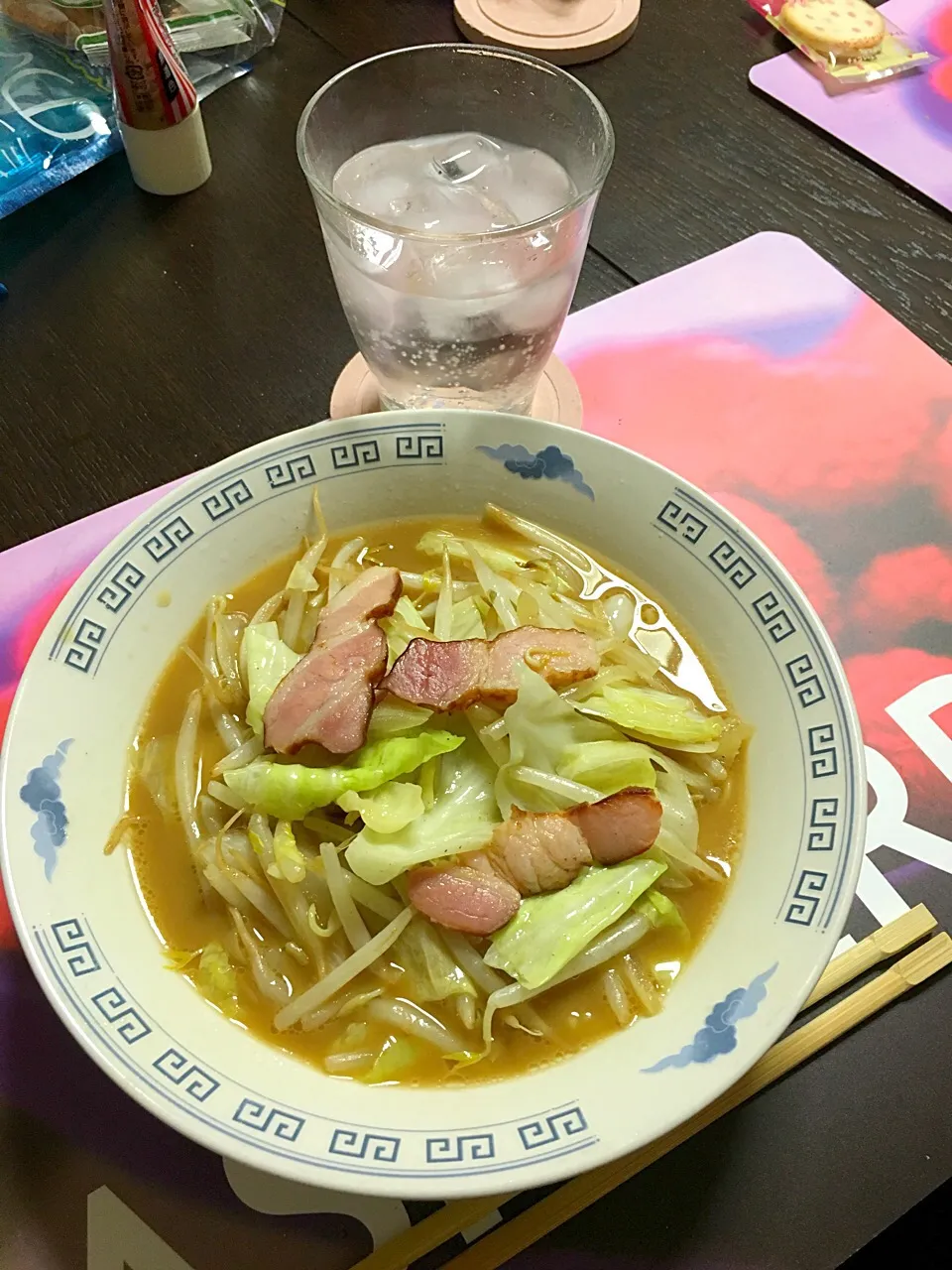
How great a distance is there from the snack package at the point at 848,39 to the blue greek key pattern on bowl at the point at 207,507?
6.10 ft

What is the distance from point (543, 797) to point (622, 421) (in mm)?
929

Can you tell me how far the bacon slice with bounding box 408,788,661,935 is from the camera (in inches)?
47.3

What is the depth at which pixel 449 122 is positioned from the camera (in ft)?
6.22

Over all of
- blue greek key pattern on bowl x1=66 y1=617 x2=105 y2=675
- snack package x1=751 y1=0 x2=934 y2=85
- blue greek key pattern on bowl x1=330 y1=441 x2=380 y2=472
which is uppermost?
snack package x1=751 y1=0 x2=934 y2=85

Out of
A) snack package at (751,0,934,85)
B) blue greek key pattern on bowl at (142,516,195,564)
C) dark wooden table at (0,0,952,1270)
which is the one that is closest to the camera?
blue greek key pattern on bowl at (142,516,195,564)

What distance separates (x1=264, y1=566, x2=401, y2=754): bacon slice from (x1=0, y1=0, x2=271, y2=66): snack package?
1.87 metres

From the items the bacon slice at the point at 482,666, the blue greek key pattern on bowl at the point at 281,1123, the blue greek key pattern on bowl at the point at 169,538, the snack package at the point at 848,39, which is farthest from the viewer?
the snack package at the point at 848,39

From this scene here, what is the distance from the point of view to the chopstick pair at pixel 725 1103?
114cm

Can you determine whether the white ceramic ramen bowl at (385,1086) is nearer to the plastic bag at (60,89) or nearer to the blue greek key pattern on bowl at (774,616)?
the blue greek key pattern on bowl at (774,616)

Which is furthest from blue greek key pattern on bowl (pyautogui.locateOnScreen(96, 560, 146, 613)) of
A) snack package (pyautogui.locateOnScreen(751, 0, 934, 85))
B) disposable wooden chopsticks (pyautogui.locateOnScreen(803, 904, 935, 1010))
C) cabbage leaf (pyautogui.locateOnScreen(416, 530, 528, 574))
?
snack package (pyautogui.locateOnScreen(751, 0, 934, 85))

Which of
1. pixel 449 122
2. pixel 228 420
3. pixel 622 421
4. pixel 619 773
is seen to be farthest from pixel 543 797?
pixel 449 122

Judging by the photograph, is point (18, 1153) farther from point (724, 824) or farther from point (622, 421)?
point (622, 421)

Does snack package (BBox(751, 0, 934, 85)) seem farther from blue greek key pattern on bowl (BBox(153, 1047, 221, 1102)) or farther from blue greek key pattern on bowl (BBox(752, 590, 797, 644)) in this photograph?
blue greek key pattern on bowl (BBox(153, 1047, 221, 1102))

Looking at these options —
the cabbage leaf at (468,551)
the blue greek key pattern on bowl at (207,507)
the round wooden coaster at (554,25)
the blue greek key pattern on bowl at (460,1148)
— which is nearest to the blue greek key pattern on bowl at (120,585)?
the blue greek key pattern on bowl at (207,507)
